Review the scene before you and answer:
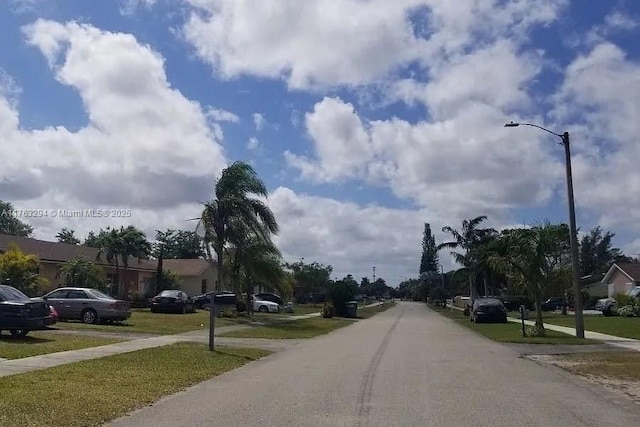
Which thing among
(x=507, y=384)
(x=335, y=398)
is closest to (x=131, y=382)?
(x=335, y=398)

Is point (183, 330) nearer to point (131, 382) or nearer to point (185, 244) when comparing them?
point (131, 382)

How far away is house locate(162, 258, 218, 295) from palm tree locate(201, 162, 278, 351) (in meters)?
27.8

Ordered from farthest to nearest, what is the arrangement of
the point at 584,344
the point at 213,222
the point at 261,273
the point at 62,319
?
1. the point at 261,273
2. the point at 213,222
3. the point at 62,319
4. the point at 584,344

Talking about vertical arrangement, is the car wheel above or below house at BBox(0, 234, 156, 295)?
below

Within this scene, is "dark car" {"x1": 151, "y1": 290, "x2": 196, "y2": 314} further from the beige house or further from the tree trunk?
the tree trunk

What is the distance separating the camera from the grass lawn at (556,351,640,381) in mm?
15164

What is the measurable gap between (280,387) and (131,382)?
2576 mm

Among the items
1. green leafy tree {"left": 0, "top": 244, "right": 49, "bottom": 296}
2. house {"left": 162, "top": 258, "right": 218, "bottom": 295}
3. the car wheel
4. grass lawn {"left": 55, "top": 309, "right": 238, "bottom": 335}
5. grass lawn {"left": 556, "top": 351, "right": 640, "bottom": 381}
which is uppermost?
house {"left": 162, "top": 258, "right": 218, "bottom": 295}

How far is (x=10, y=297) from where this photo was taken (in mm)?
20109

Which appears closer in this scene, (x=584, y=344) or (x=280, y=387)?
(x=280, y=387)

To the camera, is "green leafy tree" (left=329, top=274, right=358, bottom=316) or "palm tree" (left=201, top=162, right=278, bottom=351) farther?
"green leafy tree" (left=329, top=274, right=358, bottom=316)

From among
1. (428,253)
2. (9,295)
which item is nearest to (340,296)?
(9,295)

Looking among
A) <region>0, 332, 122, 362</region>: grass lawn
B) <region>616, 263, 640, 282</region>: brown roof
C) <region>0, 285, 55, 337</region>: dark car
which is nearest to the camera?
<region>0, 332, 122, 362</region>: grass lawn

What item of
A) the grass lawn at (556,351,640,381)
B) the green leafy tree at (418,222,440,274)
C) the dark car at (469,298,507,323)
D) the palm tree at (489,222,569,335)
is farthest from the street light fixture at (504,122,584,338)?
the green leafy tree at (418,222,440,274)
